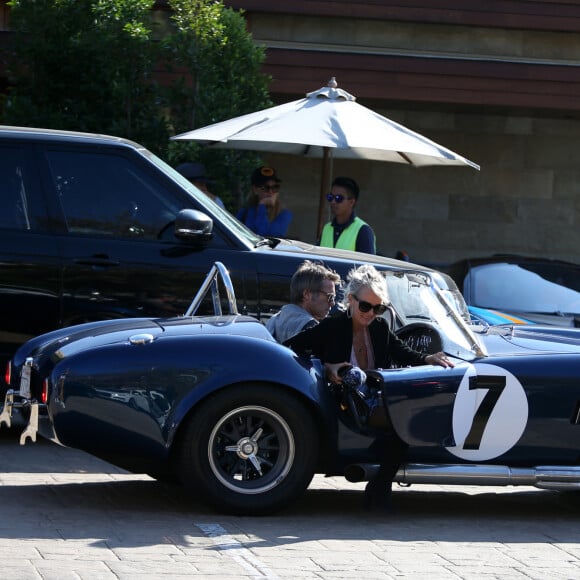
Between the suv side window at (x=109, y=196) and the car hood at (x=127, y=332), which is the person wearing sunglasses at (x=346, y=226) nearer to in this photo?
the suv side window at (x=109, y=196)

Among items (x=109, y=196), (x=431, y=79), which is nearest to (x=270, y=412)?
(x=109, y=196)

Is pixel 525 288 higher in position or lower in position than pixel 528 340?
higher

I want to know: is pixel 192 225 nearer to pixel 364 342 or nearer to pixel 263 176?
pixel 364 342

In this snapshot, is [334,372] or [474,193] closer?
[334,372]

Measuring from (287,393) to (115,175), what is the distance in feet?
8.88

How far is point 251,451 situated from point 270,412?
0.21 m

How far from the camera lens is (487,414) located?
21.2 feet

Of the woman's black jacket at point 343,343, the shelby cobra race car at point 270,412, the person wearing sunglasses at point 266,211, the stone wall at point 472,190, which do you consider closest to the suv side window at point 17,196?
the shelby cobra race car at point 270,412

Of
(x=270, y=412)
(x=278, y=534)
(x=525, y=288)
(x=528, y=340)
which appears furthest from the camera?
(x=525, y=288)

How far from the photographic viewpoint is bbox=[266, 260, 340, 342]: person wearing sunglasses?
709 cm

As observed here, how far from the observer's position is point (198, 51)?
12.2 meters

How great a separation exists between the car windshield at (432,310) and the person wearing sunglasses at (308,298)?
1.46ft

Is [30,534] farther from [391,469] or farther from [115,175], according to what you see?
[115,175]

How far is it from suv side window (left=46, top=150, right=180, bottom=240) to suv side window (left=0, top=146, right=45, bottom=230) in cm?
18
